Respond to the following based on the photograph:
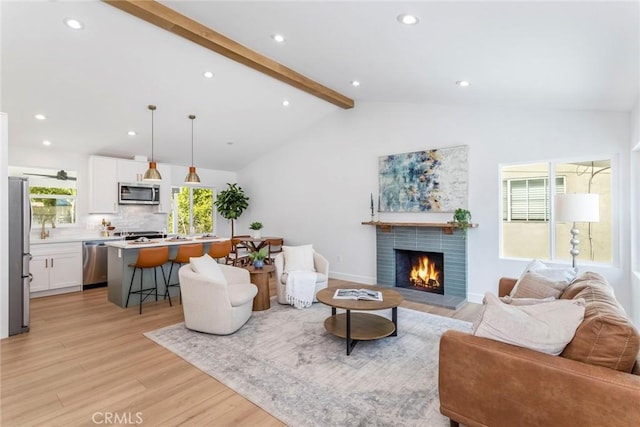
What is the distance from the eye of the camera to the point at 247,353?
312cm

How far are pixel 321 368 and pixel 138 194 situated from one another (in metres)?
5.71

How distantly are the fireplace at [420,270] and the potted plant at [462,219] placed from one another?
659 mm

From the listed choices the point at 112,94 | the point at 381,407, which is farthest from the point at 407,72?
the point at 112,94

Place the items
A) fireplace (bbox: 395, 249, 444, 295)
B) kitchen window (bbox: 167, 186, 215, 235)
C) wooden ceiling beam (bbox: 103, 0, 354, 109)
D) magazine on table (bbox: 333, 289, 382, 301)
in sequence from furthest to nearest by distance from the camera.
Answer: kitchen window (bbox: 167, 186, 215, 235) → fireplace (bbox: 395, 249, 444, 295) → magazine on table (bbox: 333, 289, 382, 301) → wooden ceiling beam (bbox: 103, 0, 354, 109)

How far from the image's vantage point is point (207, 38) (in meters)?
3.56

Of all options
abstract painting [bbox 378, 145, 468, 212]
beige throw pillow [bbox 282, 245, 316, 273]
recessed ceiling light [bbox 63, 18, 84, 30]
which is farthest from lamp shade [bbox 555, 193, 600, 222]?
recessed ceiling light [bbox 63, 18, 84, 30]

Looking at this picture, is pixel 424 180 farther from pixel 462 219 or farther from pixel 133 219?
pixel 133 219

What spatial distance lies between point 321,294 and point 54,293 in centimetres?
486

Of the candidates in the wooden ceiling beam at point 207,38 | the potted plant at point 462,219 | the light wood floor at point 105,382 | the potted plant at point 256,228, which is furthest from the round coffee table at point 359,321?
the potted plant at point 256,228

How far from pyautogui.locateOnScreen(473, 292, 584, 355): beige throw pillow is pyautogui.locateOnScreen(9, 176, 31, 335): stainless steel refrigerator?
4737mm

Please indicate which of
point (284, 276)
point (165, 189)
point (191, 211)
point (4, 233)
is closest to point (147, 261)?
point (4, 233)

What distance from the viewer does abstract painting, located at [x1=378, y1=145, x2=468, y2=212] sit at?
5043 millimetres

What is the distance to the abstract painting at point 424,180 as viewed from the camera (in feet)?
16.5

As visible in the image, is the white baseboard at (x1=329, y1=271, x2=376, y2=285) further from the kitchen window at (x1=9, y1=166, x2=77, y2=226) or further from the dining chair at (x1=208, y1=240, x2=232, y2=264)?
the kitchen window at (x1=9, y1=166, x2=77, y2=226)
